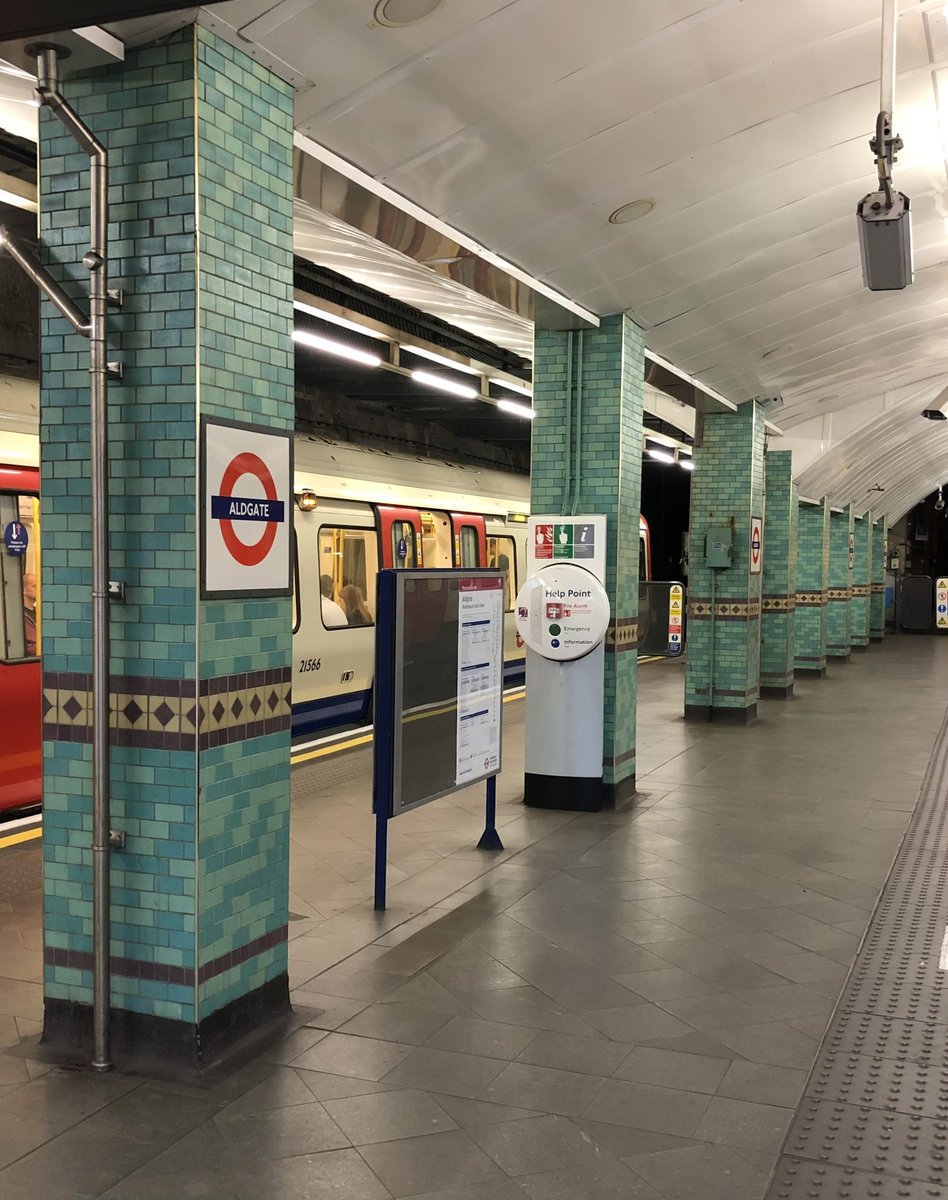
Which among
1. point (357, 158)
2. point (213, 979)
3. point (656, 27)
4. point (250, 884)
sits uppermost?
point (656, 27)

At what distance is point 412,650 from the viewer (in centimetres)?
542

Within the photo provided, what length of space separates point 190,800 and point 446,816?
3.70 metres

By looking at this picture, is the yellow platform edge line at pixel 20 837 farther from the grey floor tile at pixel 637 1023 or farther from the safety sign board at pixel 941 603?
the safety sign board at pixel 941 603

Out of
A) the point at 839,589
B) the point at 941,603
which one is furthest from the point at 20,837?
the point at 941,603

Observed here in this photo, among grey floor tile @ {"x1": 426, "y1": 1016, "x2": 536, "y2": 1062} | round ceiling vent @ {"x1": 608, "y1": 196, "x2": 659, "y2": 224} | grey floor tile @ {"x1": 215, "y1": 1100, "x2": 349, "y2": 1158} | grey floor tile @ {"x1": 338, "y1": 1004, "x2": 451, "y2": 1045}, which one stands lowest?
grey floor tile @ {"x1": 215, "y1": 1100, "x2": 349, "y2": 1158}

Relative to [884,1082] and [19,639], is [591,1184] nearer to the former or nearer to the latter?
[884,1082]

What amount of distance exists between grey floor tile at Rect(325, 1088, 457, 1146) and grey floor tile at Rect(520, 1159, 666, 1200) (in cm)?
36

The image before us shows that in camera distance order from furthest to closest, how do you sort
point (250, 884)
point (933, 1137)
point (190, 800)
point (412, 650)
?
point (412, 650) < point (250, 884) < point (190, 800) < point (933, 1137)

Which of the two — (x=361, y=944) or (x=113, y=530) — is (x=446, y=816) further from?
(x=113, y=530)

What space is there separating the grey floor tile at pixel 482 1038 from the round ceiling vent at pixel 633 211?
3.82 m

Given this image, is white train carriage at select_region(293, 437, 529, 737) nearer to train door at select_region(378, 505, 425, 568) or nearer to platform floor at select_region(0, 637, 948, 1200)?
train door at select_region(378, 505, 425, 568)

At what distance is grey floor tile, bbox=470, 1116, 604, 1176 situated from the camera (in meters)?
3.03

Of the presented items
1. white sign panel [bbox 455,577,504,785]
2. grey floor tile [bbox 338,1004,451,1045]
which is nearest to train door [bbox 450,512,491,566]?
white sign panel [bbox 455,577,504,785]

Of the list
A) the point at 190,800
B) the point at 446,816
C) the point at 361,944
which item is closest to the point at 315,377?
the point at 446,816
